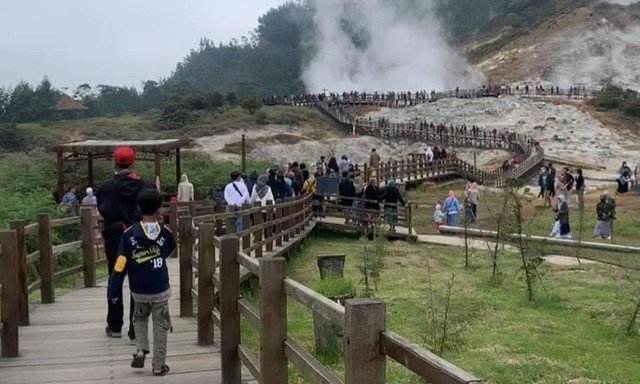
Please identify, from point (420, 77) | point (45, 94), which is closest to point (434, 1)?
point (420, 77)

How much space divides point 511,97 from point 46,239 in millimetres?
61497

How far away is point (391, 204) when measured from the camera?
2025cm

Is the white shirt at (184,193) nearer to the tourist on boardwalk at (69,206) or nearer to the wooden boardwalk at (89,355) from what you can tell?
the tourist on boardwalk at (69,206)

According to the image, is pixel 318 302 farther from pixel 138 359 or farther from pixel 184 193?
pixel 184 193

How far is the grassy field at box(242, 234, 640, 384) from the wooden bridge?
0.93 metres

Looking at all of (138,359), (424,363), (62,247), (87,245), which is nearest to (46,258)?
(62,247)

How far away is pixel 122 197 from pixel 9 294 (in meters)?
1.19

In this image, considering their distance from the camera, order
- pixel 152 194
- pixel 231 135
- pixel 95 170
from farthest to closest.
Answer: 1. pixel 231 135
2. pixel 95 170
3. pixel 152 194

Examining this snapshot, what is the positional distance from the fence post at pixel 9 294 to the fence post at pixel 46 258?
2.24 meters

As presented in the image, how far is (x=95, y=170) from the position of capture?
2706 centimetres

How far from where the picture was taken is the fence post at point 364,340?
10.5 ft

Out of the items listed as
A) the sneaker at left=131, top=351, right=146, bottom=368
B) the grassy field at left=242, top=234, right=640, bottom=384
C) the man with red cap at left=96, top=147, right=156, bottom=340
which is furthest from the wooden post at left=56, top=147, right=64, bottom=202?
the sneaker at left=131, top=351, right=146, bottom=368

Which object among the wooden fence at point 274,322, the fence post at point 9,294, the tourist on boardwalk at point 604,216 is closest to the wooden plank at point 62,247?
the wooden fence at point 274,322

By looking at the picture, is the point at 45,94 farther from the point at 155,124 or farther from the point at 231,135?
the point at 231,135
